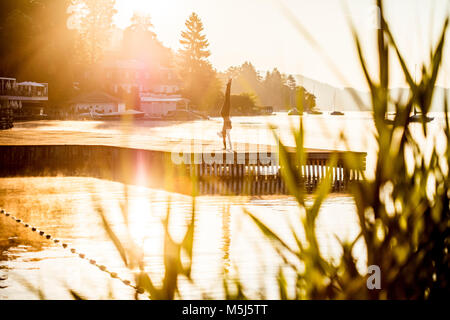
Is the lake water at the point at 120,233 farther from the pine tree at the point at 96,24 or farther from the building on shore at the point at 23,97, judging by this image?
the pine tree at the point at 96,24

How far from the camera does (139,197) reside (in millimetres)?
23250

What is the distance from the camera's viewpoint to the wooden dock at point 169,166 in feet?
83.8

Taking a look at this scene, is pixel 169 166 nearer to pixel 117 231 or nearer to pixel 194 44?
pixel 117 231

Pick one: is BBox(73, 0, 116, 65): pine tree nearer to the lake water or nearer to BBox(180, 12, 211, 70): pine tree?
BBox(180, 12, 211, 70): pine tree

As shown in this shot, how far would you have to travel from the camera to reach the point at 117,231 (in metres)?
16.1

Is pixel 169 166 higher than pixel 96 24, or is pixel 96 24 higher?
pixel 96 24

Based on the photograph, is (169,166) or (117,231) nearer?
(117,231)

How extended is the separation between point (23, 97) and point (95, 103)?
19.6 metres

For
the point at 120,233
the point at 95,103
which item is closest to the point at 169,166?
the point at 120,233

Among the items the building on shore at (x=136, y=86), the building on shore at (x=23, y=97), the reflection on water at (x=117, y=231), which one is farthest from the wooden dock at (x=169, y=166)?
the building on shore at (x=136, y=86)

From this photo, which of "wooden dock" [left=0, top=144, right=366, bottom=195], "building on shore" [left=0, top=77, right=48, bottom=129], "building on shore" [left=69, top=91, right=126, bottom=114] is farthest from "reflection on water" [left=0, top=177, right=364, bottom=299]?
"building on shore" [left=69, top=91, right=126, bottom=114]

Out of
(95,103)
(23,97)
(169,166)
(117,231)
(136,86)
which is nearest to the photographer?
(117,231)

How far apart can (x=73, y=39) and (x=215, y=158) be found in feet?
284
